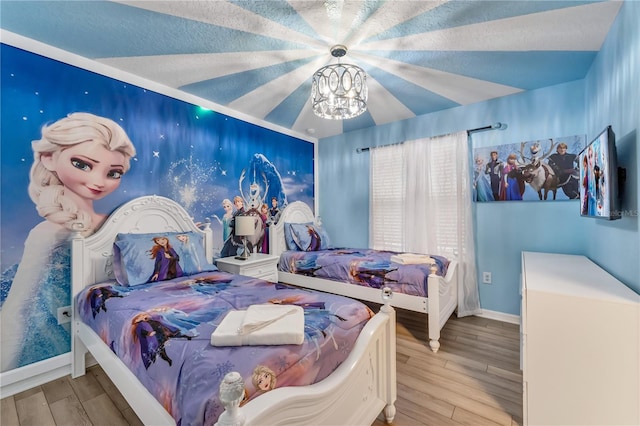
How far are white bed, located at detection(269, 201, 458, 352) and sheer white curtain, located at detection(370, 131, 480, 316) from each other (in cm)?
21

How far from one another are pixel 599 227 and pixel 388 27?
86.6 inches

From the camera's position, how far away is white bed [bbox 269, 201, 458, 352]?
223 centimetres

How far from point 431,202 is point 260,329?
8.94 ft

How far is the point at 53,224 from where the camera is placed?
1.98m

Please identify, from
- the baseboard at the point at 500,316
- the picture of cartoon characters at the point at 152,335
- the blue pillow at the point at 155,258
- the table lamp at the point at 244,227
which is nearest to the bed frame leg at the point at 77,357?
the blue pillow at the point at 155,258

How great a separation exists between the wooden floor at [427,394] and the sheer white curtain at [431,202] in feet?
2.91

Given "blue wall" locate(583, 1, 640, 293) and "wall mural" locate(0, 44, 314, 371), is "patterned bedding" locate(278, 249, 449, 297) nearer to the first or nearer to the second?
"wall mural" locate(0, 44, 314, 371)

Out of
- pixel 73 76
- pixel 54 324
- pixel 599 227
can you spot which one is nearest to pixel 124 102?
pixel 73 76

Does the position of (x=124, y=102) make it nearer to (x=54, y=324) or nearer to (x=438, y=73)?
(x=54, y=324)

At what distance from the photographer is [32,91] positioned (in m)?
1.91

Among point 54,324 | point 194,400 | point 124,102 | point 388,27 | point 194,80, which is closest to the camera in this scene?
point 194,400

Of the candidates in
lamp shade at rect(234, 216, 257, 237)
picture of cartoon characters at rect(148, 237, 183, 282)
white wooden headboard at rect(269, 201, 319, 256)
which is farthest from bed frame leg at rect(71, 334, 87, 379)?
white wooden headboard at rect(269, 201, 319, 256)

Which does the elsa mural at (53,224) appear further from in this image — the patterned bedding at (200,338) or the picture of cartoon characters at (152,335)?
the picture of cartoon characters at (152,335)

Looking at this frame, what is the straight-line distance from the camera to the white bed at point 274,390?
2.90 ft
